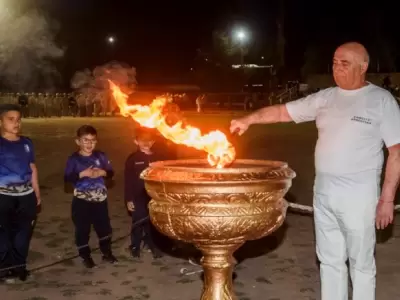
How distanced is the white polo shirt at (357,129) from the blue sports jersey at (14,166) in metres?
2.74

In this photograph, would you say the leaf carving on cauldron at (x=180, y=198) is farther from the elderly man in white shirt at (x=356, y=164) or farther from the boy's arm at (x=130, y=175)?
the boy's arm at (x=130, y=175)

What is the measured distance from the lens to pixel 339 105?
4.45 meters

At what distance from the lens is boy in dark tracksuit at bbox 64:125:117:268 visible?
6.57 meters

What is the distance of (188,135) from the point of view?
A: 4625mm

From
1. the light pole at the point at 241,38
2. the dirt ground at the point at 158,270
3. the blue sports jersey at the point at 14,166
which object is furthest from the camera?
the light pole at the point at 241,38

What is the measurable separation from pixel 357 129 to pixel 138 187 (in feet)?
10.2

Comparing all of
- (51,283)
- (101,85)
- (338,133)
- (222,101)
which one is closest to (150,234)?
(51,283)

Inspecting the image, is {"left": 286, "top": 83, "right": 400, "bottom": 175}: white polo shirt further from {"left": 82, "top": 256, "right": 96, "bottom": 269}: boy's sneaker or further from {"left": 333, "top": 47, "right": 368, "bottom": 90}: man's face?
{"left": 82, "top": 256, "right": 96, "bottom": 269}: boy's sneaker

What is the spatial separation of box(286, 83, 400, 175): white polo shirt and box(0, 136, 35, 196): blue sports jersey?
274 centimetres

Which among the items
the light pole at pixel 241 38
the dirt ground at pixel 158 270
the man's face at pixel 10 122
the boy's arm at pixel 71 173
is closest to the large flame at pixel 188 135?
the dirt ground at pixel 158 270

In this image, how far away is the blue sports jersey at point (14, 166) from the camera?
5.93 metres

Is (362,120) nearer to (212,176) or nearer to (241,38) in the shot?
(212,176)

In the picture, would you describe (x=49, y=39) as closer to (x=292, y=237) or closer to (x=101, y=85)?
(x=101, y=85)

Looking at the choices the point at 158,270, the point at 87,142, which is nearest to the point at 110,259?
the point at 158,270
